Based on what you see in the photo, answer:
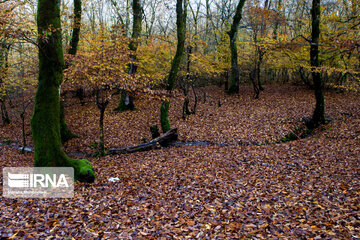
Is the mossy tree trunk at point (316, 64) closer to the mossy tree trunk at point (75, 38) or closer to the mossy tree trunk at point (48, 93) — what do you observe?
the mossy tree trunk at point (48, 93)

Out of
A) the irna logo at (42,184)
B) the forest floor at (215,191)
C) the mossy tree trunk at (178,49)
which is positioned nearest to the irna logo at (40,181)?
the irna logo at (42,184)

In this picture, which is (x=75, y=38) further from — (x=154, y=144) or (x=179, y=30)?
(x=154, y=144)

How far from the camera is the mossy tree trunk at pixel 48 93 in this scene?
591 centimetres

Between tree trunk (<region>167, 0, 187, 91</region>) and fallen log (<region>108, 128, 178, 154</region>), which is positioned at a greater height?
tree trunk (<region>167, 0, 187, 91</region>)

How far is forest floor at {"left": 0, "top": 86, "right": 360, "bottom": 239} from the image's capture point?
4355 millimetres

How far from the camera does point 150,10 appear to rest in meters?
28.1

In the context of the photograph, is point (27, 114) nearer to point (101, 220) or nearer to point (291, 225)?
point (101, 220)

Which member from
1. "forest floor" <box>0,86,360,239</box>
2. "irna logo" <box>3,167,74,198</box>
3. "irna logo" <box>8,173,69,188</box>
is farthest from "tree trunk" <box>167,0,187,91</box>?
"irna logo" <box>8,173,69,188</box>

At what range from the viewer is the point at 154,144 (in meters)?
11.1

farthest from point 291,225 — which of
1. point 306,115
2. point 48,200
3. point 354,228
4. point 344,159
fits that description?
point 306,115

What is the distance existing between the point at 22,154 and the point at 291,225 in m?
12.6

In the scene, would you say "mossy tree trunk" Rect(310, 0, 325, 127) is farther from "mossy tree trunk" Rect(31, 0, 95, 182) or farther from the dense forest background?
"mossy tree trunk" Rect(31, 0, 95, 182)

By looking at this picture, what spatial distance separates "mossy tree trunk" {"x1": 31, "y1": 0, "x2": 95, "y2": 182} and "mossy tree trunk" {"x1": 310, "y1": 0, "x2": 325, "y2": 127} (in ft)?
35.5

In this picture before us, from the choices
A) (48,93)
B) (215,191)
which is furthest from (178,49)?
(215,191)
